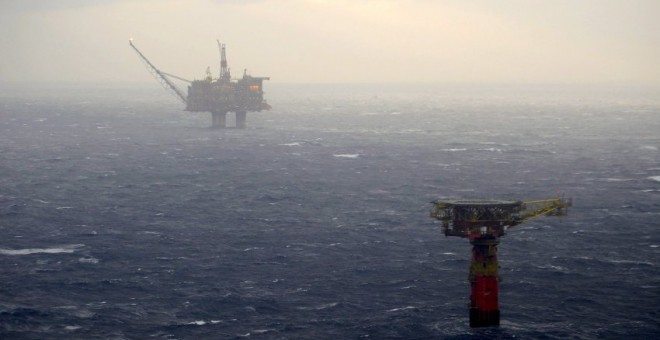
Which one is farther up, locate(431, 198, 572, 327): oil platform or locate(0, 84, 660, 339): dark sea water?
locate(431, 198, 572, 327): oil platform

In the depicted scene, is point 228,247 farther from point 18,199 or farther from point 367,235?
point 18,199

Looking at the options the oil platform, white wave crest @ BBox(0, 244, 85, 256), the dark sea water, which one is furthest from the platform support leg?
white wave crest @ BBox(0, 244, 85, 256)

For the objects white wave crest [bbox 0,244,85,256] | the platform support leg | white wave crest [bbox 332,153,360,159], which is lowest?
white wave crest [bbox 0,244,85,256]

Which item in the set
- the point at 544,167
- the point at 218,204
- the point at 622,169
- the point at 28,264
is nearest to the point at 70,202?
the point at 218,204

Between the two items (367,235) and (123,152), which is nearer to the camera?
(367,235)

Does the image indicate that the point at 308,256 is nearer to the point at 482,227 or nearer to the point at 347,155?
the point at 482,227

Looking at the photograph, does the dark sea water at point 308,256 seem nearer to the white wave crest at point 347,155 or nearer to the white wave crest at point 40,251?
the white wave crest at point 40,251

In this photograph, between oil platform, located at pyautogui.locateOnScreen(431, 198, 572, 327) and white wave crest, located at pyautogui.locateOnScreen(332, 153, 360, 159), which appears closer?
oil platform, located at pyautogui.locateOnScreen(431, 198, 572, 327)

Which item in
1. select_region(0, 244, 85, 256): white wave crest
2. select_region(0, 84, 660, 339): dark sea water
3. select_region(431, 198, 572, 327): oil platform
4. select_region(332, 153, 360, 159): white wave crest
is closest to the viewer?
select_region(431, 198, 572, 327): oil platform

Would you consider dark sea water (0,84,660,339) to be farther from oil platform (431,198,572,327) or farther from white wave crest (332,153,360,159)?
white wave crest (332,153,360,159)

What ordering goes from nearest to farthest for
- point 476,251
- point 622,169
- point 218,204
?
point 476,251, point 218,204, point 622,169

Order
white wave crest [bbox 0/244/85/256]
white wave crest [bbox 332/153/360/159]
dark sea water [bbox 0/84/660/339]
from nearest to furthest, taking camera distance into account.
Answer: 1. dark sea water [bbox 0/84/660/339]
2. white wave crest [bbox 0/244/85/256]
3. white wave crest [bbox 332/153/360/159]
